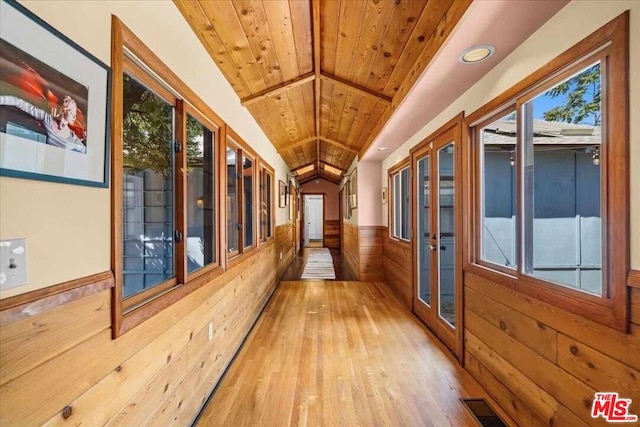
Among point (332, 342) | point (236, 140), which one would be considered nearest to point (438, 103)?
point (236, 140)

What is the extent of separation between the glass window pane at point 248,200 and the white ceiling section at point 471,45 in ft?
5.53

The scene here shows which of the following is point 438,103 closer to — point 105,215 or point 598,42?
point 598,42

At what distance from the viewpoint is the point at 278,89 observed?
10.1 feet

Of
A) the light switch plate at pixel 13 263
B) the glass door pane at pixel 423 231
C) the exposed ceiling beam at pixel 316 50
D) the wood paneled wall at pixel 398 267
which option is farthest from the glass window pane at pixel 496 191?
the light switch plate at pixel 13 263

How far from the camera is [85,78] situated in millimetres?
978

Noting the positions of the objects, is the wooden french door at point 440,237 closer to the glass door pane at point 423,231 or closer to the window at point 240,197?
the glass door pane at point 423,231

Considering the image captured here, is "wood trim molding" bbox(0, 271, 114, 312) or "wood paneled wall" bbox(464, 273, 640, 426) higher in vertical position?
"wood trim molding" bbox(0, 271, 114, 312)

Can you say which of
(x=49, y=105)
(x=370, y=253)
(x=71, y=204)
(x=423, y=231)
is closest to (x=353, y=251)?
(x=370, y=253)

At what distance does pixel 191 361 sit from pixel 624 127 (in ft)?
7.71

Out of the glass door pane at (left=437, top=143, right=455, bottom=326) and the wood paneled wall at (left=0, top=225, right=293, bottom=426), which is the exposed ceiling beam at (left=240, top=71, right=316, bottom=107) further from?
the wood paneled wall at (left=0, top=225, right=293, bottom=426)

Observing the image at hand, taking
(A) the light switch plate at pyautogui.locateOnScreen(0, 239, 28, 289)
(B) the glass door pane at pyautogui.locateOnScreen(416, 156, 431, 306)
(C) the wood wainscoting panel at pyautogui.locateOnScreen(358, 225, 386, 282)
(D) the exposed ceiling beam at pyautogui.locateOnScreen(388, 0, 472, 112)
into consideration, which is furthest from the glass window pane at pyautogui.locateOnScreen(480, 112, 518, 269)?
(C) the wood wainscoting panel at pyautogui.locateOnScreen(358, 225, 386, 282)

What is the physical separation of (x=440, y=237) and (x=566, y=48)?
1.94 meters

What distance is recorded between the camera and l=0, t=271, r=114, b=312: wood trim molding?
75 centimetres

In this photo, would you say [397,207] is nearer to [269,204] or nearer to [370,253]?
[370,253]
